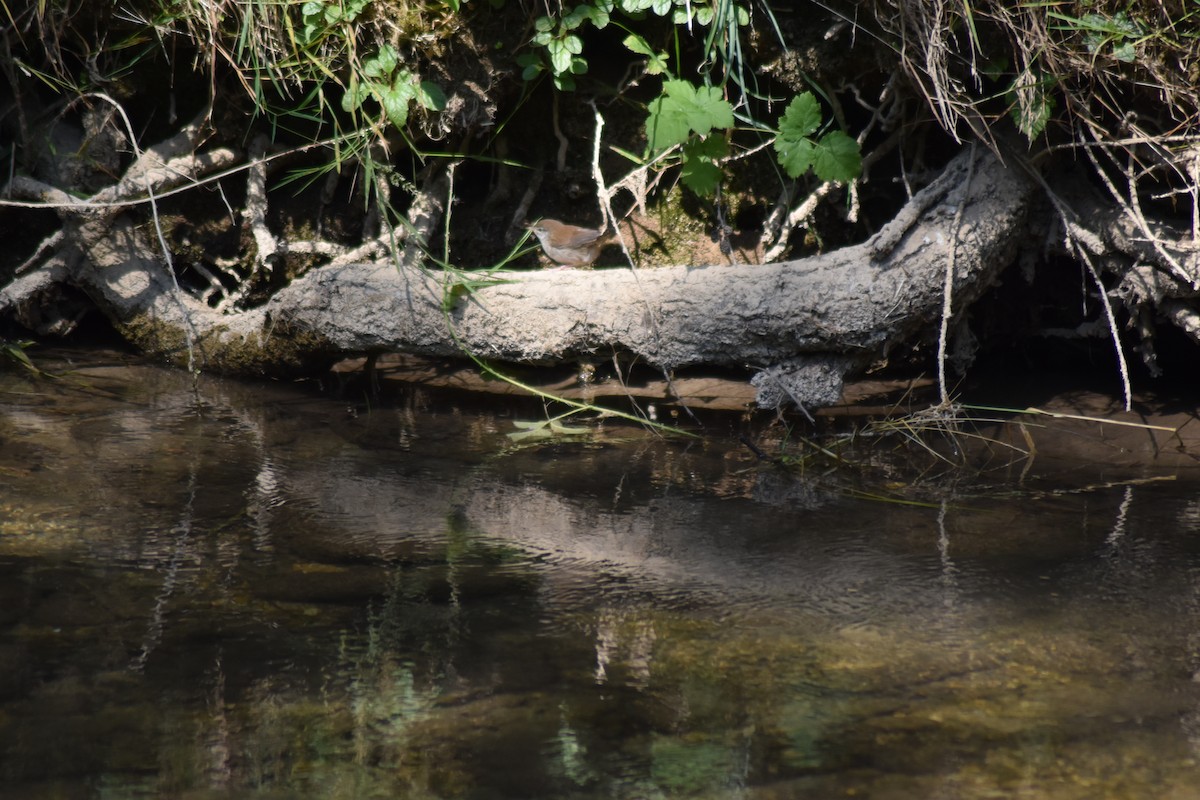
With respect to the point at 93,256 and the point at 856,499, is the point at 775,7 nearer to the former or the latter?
the point at 856,499

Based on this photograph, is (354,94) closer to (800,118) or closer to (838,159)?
(800,118)

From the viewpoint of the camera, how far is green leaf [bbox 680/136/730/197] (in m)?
4.28

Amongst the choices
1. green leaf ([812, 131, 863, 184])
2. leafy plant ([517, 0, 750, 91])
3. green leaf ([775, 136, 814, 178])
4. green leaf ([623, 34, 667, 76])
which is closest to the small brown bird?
leafy plant ([517, 0, 750, 91])

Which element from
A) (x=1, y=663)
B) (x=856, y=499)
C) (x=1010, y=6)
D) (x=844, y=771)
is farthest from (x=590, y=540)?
(x=1010, y=6)

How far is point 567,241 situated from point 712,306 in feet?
2.65

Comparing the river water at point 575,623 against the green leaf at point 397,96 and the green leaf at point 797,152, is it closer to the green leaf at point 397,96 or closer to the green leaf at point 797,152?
the green leaf at point 797,152

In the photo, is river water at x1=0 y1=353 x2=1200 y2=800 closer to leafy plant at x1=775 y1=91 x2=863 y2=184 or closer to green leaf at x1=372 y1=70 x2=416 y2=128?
leafy plant at x1=775 y1=91 x2=863 y2=184

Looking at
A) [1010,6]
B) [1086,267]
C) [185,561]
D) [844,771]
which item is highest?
[1010,6]

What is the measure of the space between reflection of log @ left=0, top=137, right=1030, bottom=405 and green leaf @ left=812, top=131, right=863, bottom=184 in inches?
10.8

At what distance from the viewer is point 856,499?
11.4 feet

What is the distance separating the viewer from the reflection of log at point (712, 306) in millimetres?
3961

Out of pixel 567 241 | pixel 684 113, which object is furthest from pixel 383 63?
pixel 684 113

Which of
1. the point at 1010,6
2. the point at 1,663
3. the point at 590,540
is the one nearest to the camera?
the point at 1,663

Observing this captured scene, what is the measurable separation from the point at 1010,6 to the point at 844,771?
9.65 feet
